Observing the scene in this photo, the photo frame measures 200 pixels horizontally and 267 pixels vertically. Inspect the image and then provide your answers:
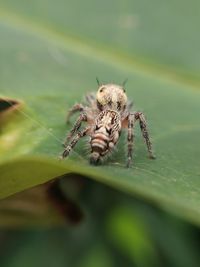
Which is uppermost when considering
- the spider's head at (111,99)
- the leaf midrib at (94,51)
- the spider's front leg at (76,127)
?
the leaf midrib at (94,51)

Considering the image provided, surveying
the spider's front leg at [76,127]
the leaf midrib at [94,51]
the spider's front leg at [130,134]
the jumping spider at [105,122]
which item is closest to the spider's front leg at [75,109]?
the jumping spider at [105,122]

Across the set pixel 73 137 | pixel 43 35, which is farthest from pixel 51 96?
pixel 43 35

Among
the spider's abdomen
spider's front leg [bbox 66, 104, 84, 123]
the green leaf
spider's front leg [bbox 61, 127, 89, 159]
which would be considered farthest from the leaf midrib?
spider's front leg [bbox 61, 127, 89, 159]

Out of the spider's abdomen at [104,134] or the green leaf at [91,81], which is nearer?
the green leaf at [91,81]

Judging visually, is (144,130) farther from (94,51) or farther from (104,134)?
(94,51)

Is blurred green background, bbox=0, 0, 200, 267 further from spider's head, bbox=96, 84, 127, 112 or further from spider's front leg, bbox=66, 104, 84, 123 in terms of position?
spider's head, bbox=96, 84, 127, 112

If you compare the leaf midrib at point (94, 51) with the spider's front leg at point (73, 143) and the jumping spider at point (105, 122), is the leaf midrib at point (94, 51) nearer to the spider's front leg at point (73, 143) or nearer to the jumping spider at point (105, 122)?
the jumping spider at point (105, 122)

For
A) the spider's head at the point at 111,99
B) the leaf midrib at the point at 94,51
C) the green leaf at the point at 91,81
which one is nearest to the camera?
the green leaf at the point at 91,81
